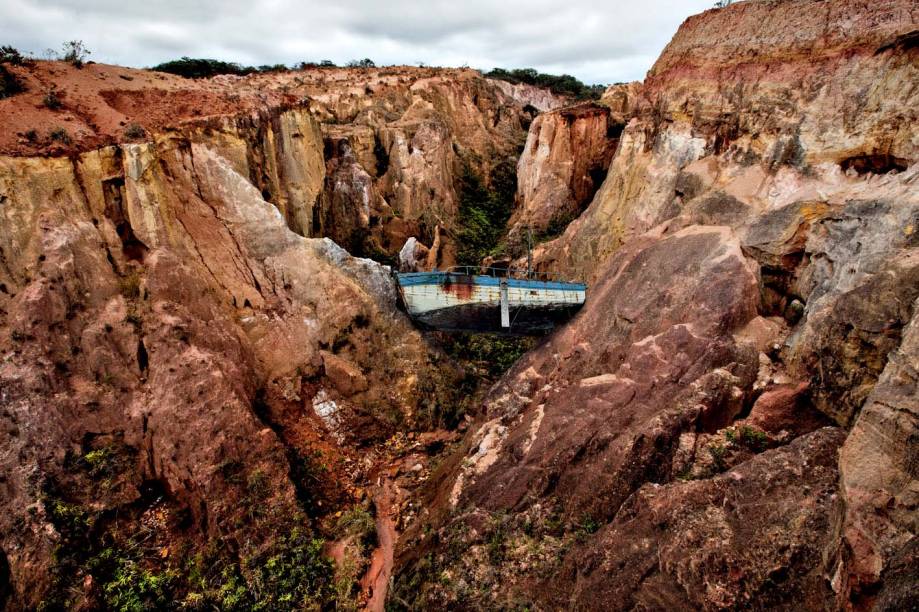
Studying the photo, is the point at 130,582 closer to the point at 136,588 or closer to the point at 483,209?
the point at 136,588

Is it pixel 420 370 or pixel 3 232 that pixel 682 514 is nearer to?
pixel 420 370

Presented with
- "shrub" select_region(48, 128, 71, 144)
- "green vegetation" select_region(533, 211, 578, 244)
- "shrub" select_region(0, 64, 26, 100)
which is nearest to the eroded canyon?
"shrub" select_region(48, 128, 71, 144)

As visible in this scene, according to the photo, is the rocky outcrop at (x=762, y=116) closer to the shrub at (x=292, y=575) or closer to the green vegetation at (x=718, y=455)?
the green vegetation at (x=718, y=455)

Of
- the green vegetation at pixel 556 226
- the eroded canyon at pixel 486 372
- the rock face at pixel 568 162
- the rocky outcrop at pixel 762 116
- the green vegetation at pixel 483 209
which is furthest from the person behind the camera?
the green vegetation at pixel 483 209

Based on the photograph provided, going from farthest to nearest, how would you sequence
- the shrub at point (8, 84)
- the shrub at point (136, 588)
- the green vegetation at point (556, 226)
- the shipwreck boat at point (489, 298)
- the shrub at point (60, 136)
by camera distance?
the green vegetation at point (556, 226), the shipwreck boat at point (489, 298), the shrub at point (8, 84), the shrub at point (60, 136), the shrub at point (136, 588)

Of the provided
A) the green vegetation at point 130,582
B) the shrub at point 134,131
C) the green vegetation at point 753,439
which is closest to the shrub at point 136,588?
the green vegetation at point 130,582

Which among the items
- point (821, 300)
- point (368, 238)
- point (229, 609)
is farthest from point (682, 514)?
point (368, 238)
